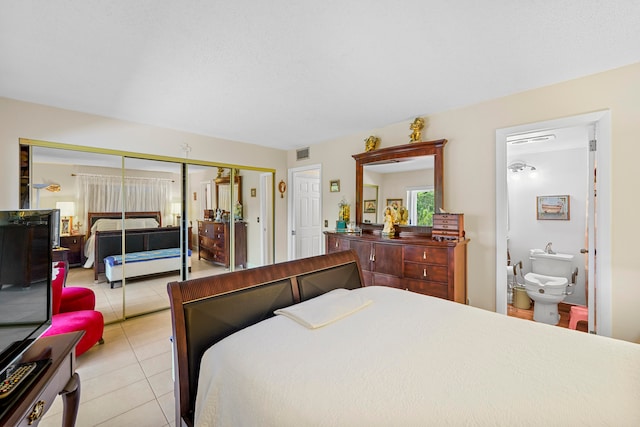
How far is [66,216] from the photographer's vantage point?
309cm

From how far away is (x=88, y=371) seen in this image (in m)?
2.24

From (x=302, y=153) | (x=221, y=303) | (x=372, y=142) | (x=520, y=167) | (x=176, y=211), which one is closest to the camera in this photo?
(x=221, y=303)

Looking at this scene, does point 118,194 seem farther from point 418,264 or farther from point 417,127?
point 417,127

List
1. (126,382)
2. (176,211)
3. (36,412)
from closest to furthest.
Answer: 1. (36,412)
2. (126,382)
3. (176,211)

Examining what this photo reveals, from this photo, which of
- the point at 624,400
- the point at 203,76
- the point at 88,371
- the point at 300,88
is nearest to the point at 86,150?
the point at 203,76

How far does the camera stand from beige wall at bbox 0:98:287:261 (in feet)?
→ 8.62

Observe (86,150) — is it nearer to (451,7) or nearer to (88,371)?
(88,371)

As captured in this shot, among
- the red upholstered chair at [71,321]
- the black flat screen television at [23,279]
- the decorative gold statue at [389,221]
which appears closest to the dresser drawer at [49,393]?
the black flat screen television at [23,279]

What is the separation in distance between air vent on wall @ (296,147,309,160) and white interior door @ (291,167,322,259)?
237mm

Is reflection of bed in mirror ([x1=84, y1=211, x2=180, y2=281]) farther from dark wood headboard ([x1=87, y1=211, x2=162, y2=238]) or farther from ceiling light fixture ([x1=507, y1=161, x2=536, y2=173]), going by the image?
ceiling light fixture ([x1=507, y1=161, x2=536, y2=173])

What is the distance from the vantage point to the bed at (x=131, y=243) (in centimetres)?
327

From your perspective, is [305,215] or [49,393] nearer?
[49,393]

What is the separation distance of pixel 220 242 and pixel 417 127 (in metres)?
3.49

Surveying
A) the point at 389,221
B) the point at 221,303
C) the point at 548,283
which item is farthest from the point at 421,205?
the point at 221,303
